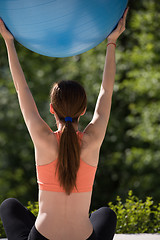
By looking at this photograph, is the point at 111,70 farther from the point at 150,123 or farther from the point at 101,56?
the point at 101,56

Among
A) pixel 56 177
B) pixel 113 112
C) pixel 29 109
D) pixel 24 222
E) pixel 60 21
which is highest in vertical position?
pixel 60 21

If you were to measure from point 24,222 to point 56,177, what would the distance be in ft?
1.69

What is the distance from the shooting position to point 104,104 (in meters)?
2.46

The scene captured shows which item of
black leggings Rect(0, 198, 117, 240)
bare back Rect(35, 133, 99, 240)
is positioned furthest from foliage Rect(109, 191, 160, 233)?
bare back Rect(35, 133, 99, 240)

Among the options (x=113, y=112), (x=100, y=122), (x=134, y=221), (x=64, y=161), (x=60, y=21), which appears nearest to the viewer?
(x=64, y=161)

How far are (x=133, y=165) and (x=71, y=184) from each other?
6.64 m

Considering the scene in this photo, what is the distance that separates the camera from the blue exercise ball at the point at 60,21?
2521 mm

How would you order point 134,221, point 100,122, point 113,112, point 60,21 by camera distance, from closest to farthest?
point 100,122 → point 60,21 → point 134,221 → point 113,112

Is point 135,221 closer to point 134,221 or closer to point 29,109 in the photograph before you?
point 134,221

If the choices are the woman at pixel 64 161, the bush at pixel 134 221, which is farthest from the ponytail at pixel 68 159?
the bush at pixel 134 221

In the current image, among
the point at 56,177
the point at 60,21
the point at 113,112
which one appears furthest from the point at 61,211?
the point at 113,112

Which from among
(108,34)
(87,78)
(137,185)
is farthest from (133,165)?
(108,34)

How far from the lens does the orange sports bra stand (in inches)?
90.1

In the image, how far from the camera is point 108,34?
2811 mm
